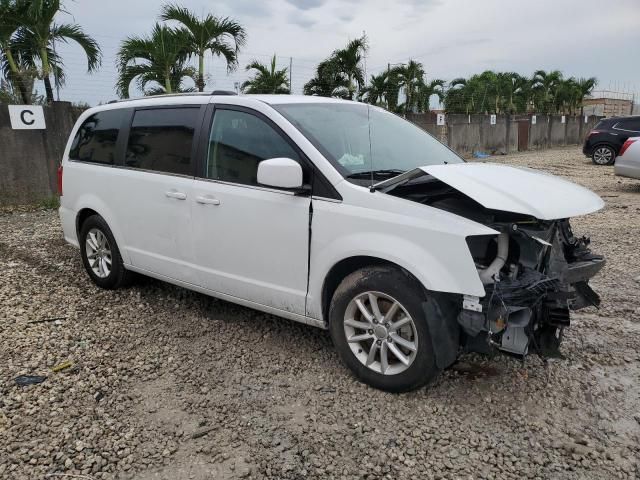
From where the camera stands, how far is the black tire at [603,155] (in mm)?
17109

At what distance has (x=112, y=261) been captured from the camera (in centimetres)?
496

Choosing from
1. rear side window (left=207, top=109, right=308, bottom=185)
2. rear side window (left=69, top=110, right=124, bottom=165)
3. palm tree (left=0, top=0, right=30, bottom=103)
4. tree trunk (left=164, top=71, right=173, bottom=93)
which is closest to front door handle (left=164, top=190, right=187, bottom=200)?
rear side window (left=207, top=109, right=308, bottom=185)

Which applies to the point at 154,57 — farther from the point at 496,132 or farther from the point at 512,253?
the point at 496,132

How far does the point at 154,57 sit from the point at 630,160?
36.1ft

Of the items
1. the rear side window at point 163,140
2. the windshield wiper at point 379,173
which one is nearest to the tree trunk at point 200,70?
the rear side window at point 163,140

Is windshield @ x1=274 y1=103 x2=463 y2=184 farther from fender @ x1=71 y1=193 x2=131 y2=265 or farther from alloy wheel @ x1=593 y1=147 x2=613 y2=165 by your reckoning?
alloy wheel @ x1=593 y1=147 x2=613 y2=165

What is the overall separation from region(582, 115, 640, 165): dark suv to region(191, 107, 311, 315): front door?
16342 millimetres

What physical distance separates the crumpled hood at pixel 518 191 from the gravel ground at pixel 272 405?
3.85ft

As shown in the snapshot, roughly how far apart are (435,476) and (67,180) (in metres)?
4.52

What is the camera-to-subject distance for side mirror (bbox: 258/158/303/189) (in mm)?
3248

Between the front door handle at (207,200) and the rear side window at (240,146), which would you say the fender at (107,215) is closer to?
the front door handle at (207,200)

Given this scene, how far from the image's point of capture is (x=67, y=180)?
5.33m

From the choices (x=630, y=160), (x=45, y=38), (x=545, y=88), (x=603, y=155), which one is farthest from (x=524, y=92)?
(x=45, y=38)

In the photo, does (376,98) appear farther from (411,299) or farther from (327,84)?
(411,299)
